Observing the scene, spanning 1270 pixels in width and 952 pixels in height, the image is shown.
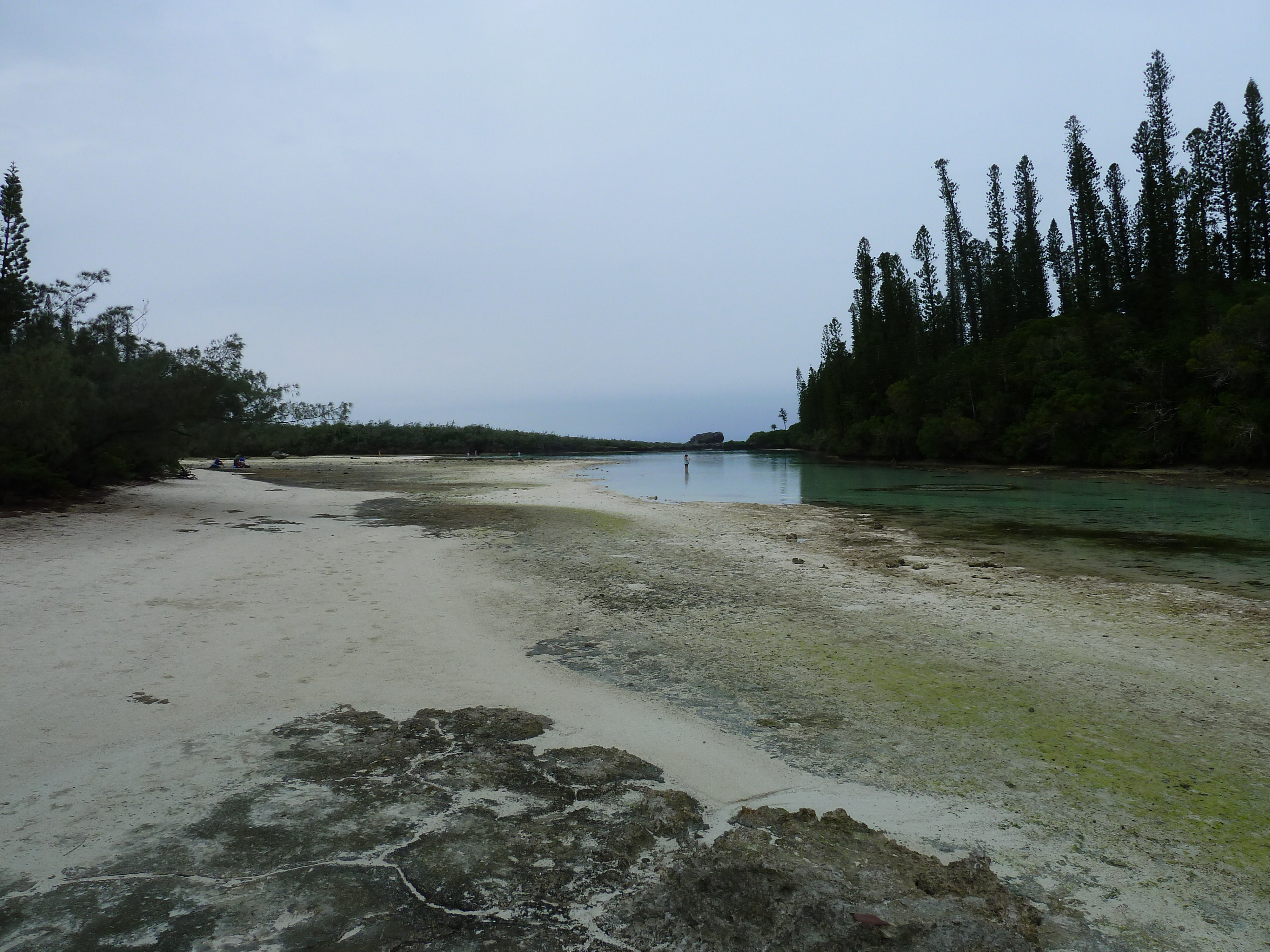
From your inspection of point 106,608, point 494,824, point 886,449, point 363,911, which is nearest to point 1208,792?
point 494,824

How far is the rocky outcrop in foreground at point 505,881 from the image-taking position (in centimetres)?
245

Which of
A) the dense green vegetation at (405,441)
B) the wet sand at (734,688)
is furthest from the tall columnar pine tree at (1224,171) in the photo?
the dense green vegetation at (405,441)

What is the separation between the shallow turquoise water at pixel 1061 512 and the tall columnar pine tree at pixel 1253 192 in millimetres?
25925

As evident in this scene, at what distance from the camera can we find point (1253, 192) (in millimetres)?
45906

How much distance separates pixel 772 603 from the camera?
820 cm

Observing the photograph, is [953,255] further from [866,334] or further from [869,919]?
[869,919]

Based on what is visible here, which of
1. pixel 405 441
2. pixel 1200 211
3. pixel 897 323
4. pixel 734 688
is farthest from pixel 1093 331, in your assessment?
pixel 405 441

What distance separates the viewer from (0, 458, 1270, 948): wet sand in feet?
10.5

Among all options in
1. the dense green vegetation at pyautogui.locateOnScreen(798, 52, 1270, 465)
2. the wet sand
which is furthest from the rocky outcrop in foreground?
the dense green vegetation at pyautogui.locateOnScreen(798, 52, 1270, 465)

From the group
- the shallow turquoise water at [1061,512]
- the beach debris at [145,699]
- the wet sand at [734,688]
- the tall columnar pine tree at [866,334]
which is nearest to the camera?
the wet sand at [734,688]

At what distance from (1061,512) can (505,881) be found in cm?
2125

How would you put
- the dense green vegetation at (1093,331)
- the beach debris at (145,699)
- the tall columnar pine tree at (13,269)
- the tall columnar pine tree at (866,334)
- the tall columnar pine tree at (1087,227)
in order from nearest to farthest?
the beach debris at (145,699), the tall columnar pine tree at (13,269), the dense green vegetation at (1093,331), the tall columnar pine tree at (1087,227), the tall columnar pine tree at (866,334)

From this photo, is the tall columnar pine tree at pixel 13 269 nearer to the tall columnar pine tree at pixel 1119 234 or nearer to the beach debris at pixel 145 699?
the beach debris at pixel 145 699

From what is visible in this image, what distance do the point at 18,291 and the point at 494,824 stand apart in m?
25.0
